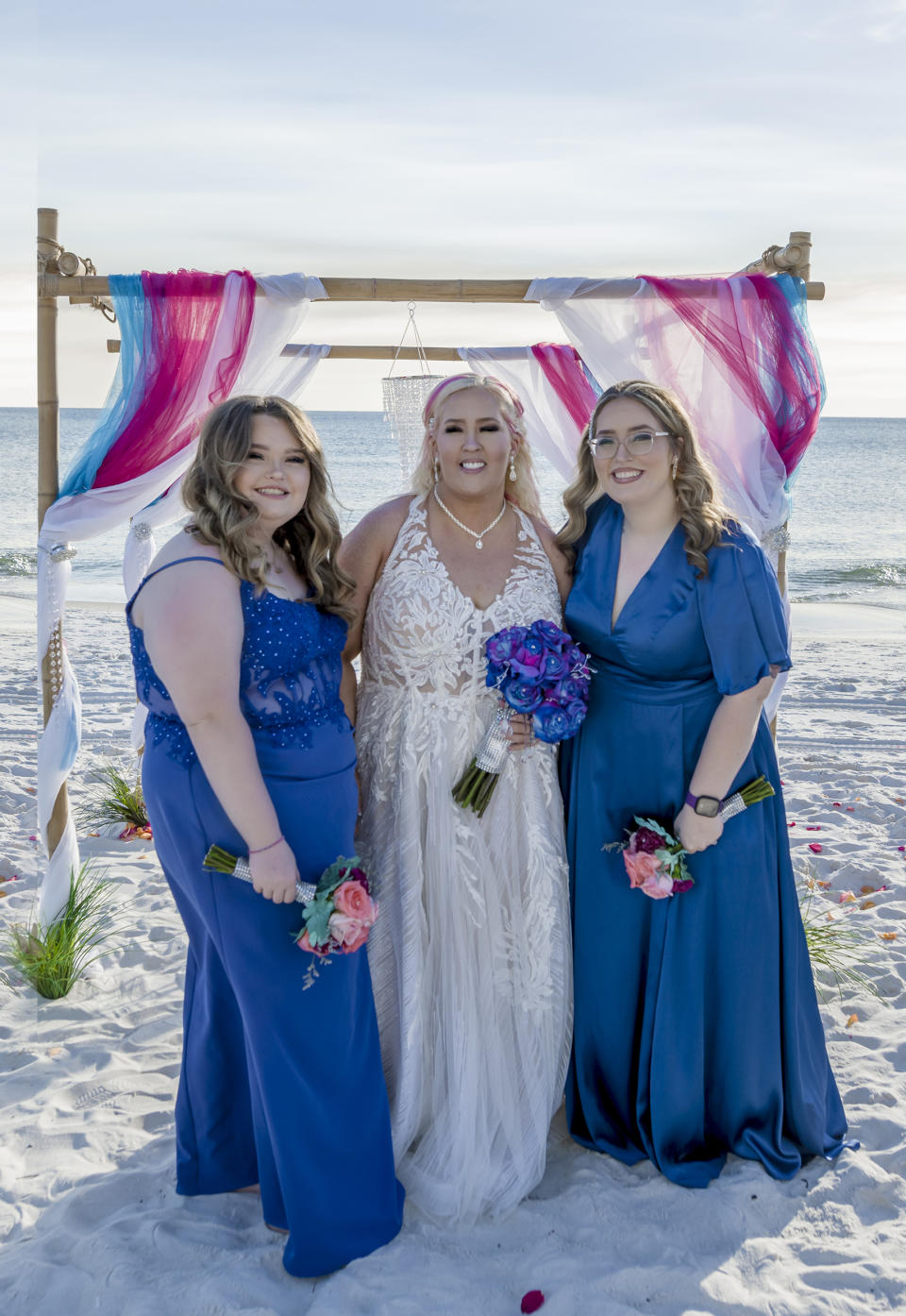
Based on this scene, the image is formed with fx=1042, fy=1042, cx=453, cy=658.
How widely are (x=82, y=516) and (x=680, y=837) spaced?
2.76 m

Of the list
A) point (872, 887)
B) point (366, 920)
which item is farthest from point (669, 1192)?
point (872, 887)

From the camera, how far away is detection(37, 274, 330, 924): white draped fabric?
420cm

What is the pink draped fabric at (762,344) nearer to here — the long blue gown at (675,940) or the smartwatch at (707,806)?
the long blue gown at (675,940)

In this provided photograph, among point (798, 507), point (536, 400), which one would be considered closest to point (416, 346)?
point (536, 400)

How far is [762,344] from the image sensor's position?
167 inches

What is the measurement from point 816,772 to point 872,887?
2057mm

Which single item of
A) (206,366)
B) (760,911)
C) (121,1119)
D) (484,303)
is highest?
(484,303)

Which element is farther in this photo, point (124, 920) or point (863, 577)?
point (863, 577)

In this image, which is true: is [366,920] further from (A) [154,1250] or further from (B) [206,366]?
(B) [206,366]

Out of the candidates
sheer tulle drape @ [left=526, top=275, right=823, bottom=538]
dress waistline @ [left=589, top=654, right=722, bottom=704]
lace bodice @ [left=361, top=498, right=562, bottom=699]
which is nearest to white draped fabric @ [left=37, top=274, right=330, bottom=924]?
sheer tulle drape @ [left=526, top=275, right=823, bottom=538]

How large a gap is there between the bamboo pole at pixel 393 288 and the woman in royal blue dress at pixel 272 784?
173 cm

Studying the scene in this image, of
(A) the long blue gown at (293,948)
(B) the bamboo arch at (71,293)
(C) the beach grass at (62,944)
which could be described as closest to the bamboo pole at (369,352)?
(B) the bamboo arch at (71,293)

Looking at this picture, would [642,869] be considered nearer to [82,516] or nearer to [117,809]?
[82,516]

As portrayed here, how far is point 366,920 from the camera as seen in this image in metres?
2.61
